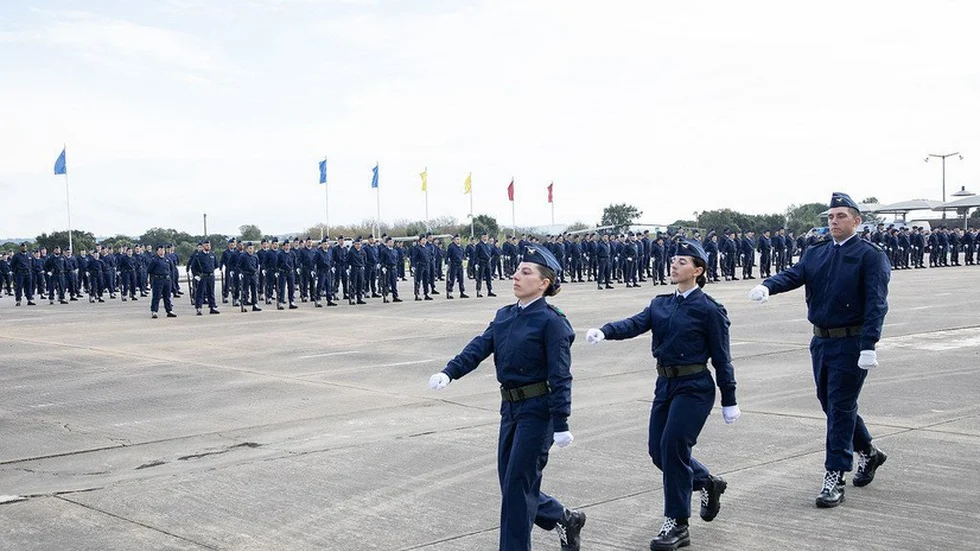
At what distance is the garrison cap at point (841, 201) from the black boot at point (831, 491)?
182 cm

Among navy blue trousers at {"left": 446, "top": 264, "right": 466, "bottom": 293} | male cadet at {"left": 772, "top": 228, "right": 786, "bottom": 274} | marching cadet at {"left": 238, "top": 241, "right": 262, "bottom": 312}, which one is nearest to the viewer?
marching cadet at {"left": 238, "top": 241, "right": 262, "bottom": 312}

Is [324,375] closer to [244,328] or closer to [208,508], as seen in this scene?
[208,508]

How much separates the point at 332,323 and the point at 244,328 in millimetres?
1867

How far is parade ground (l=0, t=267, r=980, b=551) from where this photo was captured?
6.33m

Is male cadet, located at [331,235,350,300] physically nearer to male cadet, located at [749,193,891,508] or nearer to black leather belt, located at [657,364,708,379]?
male cadet, located at [749,193,891,508]

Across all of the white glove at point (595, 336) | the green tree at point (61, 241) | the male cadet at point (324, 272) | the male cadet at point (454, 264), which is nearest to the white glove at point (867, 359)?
the white glove at point (595, 336)

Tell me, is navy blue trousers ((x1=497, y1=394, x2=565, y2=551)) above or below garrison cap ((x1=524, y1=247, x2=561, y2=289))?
below

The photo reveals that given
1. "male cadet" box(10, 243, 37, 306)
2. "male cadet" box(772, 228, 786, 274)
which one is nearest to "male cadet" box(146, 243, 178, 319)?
"male cadet" box(10, 243, 37, 306)

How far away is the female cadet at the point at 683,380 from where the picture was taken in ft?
19.3

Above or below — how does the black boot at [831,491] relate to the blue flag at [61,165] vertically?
below

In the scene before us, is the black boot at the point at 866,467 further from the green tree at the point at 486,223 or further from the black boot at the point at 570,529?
the green tree at the point at 486,223

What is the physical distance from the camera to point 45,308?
1221 inches

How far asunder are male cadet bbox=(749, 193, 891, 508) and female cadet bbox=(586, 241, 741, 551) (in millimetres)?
721

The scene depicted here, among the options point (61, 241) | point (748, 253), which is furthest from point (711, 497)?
point (61, 241)
